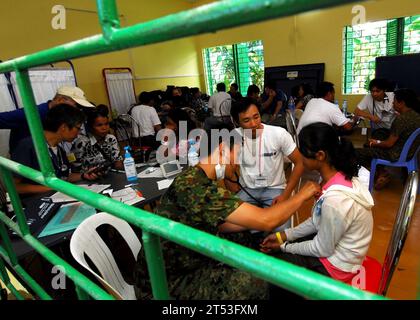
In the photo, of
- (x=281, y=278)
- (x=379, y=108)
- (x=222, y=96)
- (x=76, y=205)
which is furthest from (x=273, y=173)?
(x=222, y=96)

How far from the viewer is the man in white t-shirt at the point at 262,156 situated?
2016 millimetres

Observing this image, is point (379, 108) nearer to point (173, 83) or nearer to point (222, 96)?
point (222, 96)

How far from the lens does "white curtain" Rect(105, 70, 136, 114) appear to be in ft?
18.7

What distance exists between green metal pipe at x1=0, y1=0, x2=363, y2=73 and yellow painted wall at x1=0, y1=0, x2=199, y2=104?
511 centimetres

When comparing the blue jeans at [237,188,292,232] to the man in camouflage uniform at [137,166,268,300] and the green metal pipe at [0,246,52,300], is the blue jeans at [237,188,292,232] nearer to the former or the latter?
the man in camouflage uniform at [137,166,268,300]

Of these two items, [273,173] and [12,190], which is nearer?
[12,190]

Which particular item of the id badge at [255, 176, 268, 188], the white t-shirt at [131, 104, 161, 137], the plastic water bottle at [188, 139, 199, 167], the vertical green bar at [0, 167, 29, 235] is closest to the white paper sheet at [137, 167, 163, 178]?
the plastic water bottle at [188, 139, 199, 167]

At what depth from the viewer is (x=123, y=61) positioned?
5.94 meters

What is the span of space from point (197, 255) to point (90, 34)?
551 cm

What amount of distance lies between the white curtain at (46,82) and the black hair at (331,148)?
3.67 m

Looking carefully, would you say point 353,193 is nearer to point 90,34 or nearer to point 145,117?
point 145,117

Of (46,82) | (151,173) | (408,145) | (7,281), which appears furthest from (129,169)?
(46,82)
